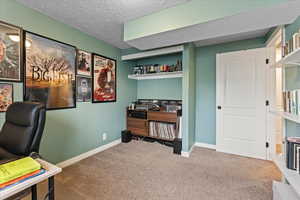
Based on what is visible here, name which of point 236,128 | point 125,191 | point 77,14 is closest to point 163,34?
point 77,14

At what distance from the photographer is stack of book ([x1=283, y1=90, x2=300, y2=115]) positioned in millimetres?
1349

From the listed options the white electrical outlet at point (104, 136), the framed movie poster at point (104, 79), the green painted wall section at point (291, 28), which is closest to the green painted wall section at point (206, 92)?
the green painted wall section at point (291, 28)

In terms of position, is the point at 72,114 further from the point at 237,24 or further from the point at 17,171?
the point at 237,24

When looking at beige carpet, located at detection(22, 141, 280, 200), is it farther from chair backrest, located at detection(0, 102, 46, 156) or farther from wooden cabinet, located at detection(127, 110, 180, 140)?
chair backrest, located at detection(0, 102, 46, 156)

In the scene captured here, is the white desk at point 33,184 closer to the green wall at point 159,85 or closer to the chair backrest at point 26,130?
the chair backrest at point 26,130

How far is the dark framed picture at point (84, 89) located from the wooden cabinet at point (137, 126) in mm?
1235

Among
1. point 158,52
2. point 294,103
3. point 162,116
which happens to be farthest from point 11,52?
point 294,103

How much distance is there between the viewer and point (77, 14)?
2014 mm

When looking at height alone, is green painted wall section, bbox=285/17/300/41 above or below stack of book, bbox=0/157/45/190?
above

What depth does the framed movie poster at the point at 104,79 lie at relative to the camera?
2.82 metres

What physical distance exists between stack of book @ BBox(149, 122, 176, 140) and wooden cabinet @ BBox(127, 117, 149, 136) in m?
0.14

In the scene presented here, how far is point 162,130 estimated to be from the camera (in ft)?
10.6

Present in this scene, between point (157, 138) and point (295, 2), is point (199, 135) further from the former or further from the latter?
point (295, 2)

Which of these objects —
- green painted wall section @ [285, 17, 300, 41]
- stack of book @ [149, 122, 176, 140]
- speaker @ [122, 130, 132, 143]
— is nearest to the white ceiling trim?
green painted wall section @ [285, 17, 300, 41]
